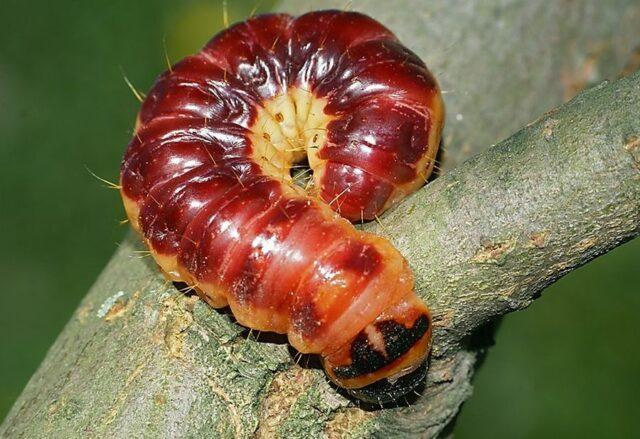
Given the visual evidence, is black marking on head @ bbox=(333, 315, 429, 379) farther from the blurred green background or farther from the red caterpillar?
the blurred green background

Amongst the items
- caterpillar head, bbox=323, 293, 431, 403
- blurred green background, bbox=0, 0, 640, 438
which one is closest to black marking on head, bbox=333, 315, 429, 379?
caterpillar head, bbox=323, 293, 431, 403

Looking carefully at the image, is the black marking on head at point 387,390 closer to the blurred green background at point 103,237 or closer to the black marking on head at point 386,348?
the black marking on head at point 386,348

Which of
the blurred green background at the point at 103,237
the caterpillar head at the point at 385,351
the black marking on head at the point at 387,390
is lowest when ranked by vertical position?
the blurred green background at the point at 103,237

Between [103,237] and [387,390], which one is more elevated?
[387,390]

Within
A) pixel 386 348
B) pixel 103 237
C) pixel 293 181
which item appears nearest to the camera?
pixel 386 348

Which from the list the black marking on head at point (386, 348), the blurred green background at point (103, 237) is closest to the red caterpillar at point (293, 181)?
the black marking on head at point (386, 348)

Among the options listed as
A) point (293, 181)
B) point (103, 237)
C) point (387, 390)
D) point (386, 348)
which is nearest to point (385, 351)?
point (386, 348)

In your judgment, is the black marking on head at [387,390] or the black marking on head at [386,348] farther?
the black marking on head at [387,390]

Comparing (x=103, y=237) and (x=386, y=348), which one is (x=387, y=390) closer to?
(x=386, y=348)

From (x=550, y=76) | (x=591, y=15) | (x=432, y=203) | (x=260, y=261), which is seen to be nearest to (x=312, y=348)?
(x=260, y=261)
